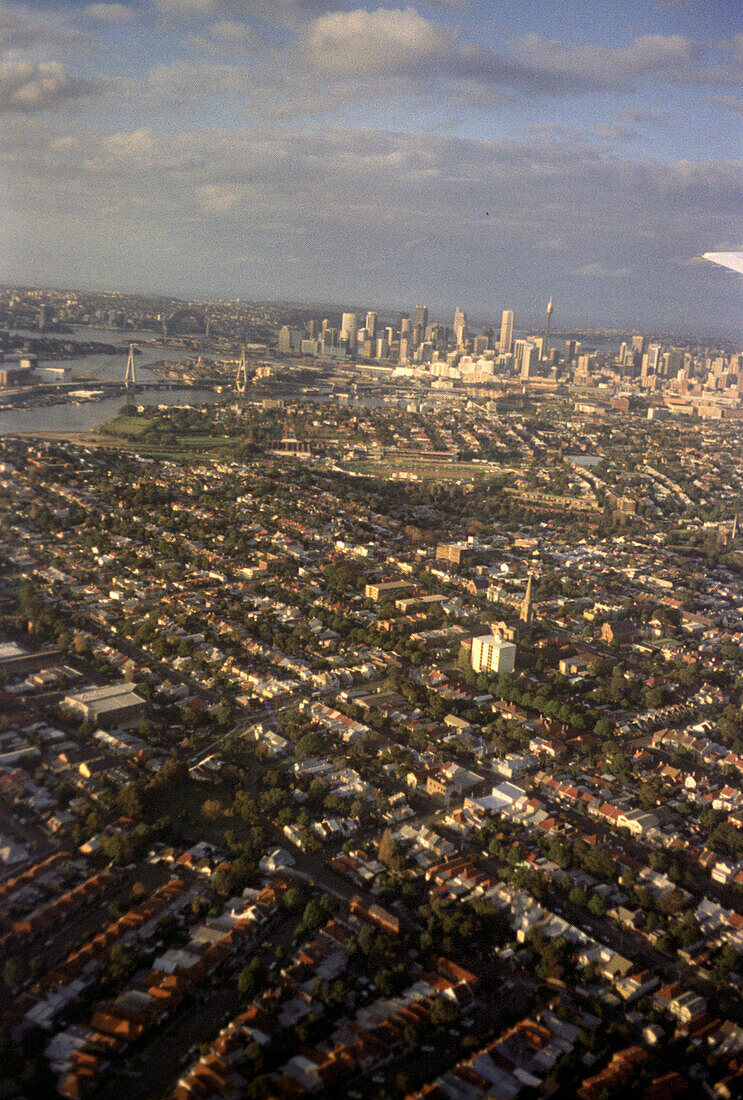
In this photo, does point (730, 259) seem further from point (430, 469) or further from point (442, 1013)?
point (430, 469)

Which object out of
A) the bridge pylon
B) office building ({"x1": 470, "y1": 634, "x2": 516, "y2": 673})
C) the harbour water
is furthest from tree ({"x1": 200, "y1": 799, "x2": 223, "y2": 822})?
the bridge pylon

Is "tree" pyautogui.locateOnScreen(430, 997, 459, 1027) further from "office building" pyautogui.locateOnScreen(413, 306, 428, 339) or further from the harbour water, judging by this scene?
"office building" pyautogui.locateOnScreen(413, 306, 428, 339)

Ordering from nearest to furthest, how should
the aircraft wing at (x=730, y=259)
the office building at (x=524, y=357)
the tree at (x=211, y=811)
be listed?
the aircraft wing at (x=730, y=259), the tree at (x=211, y=811), the office building at (x=524, y=357)

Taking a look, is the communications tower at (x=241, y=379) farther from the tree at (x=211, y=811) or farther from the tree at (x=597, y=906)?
the tree at (x=597, y=906)

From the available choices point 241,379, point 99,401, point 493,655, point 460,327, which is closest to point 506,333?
point 460,327

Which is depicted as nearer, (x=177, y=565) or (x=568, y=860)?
(x=568, y=860)

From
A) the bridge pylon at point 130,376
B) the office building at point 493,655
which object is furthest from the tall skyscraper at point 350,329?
the office building at point 493,655

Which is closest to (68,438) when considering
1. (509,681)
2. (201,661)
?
(201,661)

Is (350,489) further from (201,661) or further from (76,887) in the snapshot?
(76,887)
